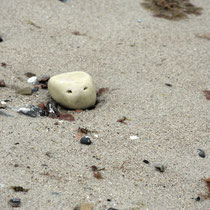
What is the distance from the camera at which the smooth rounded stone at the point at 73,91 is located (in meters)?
3.66

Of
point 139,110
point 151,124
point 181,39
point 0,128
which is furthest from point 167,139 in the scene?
point 181,39

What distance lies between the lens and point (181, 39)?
18.1ft

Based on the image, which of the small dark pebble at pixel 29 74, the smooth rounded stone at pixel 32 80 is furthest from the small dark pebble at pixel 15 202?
the small dark pebble at pixel 29 74

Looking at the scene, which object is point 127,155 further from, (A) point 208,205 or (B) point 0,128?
(B) point 0,128

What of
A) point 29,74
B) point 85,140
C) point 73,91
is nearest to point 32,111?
point 73,91

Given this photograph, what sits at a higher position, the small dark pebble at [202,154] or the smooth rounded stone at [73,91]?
the smooth rounded stone at [73,91]

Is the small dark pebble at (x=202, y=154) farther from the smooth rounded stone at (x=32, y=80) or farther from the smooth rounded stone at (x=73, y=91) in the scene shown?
the smooth rounded stone at (x=32, y=80)

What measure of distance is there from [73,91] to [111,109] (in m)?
0.42

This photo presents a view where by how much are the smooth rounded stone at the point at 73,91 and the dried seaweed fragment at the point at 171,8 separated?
3.01 metres

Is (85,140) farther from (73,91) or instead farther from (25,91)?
(25,91)

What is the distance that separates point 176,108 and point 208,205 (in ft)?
4.50

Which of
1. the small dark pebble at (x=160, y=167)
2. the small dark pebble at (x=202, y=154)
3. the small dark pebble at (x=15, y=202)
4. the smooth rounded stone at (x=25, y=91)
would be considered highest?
the small dark pebble at (x=15, y=202)

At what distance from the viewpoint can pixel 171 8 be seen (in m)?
6.51

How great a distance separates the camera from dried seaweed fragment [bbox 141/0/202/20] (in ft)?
20.7
